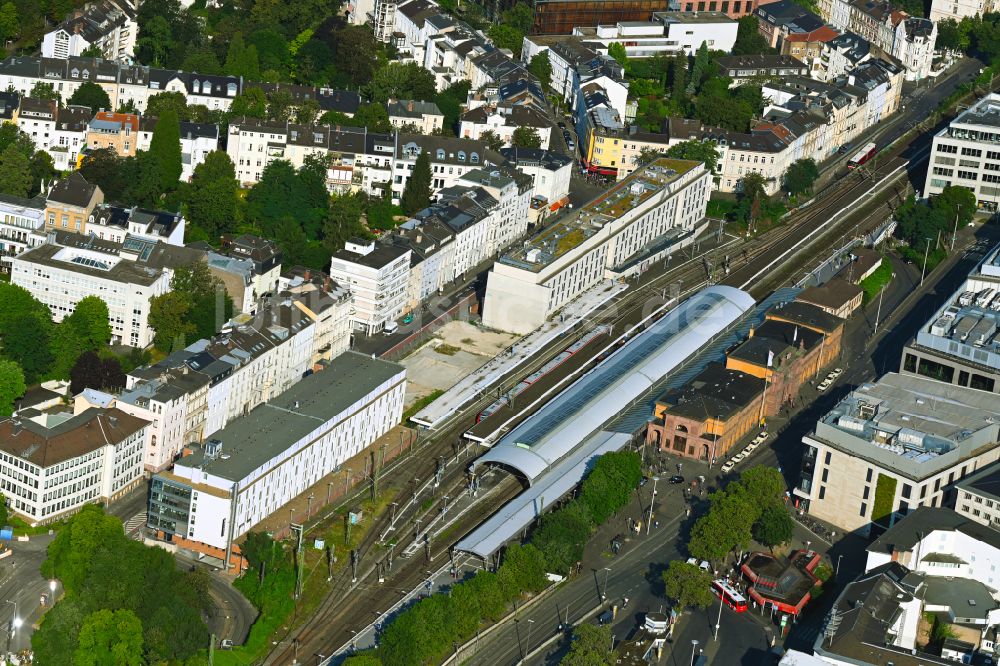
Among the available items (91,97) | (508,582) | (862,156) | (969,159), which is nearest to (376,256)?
(508,582)

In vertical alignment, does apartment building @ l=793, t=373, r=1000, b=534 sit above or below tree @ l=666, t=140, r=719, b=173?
below

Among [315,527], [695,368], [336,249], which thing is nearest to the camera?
[315,527]

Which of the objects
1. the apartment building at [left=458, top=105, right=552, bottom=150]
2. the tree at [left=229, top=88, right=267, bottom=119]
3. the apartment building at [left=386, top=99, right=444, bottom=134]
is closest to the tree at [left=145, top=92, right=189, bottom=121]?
the tree at [left=229, top=88, right=267, bottom=119]

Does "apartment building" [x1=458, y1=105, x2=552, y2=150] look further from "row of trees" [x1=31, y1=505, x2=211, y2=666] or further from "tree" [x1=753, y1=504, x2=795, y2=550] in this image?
"row of trees" [x1=31, y1=505, x2=211, y2=666]

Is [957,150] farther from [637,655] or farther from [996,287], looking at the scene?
[637,655]

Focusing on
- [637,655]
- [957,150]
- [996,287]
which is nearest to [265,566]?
[637,655]

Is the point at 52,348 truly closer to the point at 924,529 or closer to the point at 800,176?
the point at 924,529

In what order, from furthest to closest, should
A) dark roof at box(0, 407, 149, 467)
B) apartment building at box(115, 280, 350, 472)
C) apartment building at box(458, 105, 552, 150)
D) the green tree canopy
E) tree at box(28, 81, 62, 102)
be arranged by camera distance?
apartment building at box(458, 105, 552, 150) < tree at box(28, 81, 62, 102) < apartment building at box(115, 280, 350, 472) < dark roof at box(0, 407, 149, 467) < the green tree canopy
